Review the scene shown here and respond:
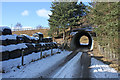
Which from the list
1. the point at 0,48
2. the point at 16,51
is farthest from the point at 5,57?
the point at 16,51

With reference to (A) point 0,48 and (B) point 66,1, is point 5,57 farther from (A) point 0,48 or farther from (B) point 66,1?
(B) point 66,1

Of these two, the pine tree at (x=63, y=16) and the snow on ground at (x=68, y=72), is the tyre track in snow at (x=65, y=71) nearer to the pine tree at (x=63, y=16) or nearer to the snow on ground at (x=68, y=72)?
the snow on ground at (x=68, y=72)

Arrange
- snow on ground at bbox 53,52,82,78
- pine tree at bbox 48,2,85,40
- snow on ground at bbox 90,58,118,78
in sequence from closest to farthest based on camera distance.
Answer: snow on ground at bbox 53,52,82,78 → snow on ground at bbox 90,58,118,78 → pine tree at bbox 48,2,85,40

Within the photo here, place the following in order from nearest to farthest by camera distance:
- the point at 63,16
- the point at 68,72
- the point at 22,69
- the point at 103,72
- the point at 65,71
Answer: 1. the point at 68,72
2. the point at 103,72
3. the point at 65,71
4. the point at 22,69
5. the point at 63,16

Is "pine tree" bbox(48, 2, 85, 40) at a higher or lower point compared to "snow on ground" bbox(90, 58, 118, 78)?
higher

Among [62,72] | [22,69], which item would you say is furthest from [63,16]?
[62,72]

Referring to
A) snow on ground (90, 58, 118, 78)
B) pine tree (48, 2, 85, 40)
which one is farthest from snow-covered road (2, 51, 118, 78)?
pine tree (48, 2, 85, 40)

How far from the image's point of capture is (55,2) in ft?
88.6

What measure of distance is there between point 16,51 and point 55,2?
1944cm

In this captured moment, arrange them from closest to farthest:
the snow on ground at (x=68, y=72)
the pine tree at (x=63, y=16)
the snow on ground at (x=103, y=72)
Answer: the snow on ground at (x=68, y=72) < the snow on ground at (x=103, y=72) < the pine tree at (x=63, y=16)

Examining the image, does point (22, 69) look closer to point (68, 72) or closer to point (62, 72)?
point (62, 72)

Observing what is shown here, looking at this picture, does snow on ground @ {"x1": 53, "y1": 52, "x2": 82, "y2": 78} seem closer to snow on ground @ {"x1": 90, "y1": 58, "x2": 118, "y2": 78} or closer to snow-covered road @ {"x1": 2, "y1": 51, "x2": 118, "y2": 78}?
snow-covered road @ {"x1": 2, "y1": 51, "x2": 118, "y2": 78}

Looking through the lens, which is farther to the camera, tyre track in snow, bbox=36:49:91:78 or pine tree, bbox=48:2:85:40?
pine tree, bbox=48:2:85:40

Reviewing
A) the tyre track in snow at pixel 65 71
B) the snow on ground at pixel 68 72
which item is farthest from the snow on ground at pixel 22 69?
the snow on ground at pixel 68 72
